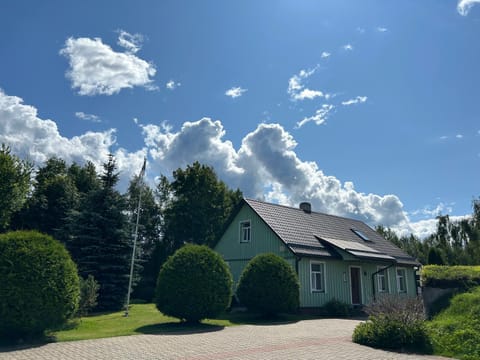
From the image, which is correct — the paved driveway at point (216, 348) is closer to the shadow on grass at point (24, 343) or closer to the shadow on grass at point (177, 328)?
the shadow on grass at point (24, 343)

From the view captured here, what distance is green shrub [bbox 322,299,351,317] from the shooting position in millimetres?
18203

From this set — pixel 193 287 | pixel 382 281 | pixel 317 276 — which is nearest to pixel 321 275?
pixel 317 276

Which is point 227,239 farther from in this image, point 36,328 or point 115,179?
point 36,328

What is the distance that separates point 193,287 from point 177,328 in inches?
53.7

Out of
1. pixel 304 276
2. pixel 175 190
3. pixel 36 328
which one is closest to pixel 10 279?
pixel 36 328

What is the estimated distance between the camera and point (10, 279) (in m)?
9.36

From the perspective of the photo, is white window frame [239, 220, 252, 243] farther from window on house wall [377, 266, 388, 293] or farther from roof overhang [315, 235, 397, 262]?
window on house wall [377, 266, 388, 293]

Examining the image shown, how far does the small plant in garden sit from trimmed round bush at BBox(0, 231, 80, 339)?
7.80m

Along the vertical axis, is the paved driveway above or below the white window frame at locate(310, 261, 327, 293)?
below

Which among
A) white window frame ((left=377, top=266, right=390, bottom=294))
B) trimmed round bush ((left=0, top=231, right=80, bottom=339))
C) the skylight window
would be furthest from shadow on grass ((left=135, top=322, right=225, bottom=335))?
the skylight window

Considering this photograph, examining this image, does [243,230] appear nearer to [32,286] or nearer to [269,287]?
[269,287]

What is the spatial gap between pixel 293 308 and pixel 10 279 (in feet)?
34.2

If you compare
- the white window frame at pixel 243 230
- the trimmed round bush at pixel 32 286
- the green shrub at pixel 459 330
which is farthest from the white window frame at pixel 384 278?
the trimmed round bush at pixel 32 286

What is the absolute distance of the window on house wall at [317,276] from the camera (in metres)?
19.2
